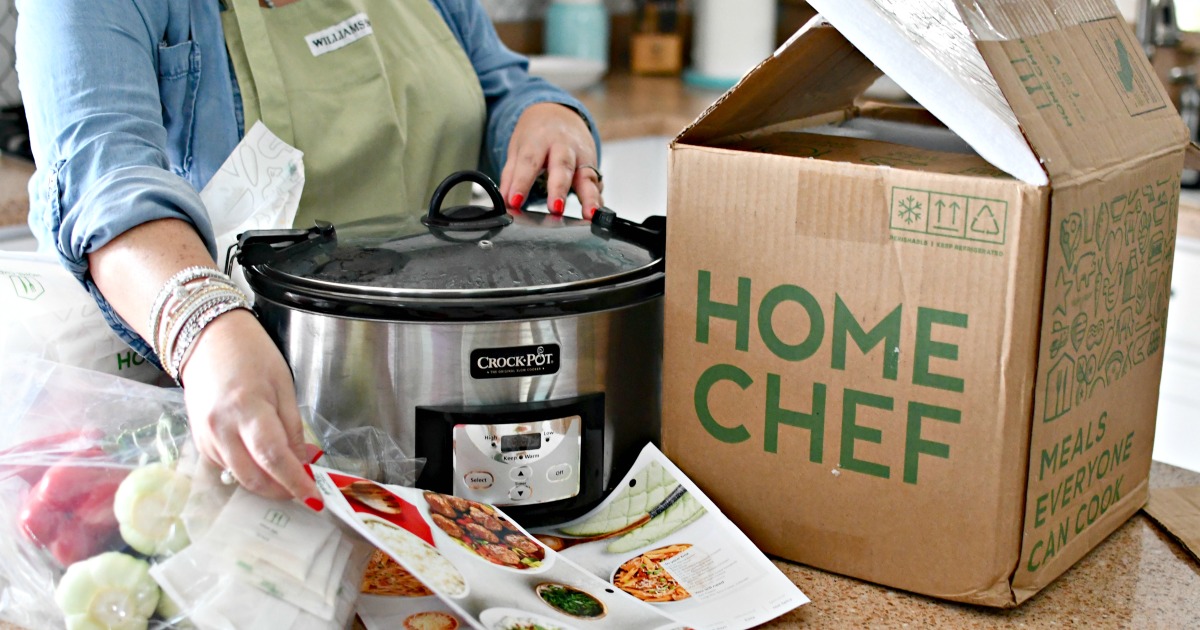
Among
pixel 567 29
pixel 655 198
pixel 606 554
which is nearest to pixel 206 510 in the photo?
pixel 606 554

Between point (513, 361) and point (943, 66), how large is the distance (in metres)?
0.34

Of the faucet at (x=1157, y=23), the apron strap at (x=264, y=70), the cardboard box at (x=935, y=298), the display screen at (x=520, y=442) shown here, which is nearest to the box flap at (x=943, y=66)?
the cardboard box at (x=935, y=298)

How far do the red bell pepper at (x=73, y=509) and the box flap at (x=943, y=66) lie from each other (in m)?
0.55

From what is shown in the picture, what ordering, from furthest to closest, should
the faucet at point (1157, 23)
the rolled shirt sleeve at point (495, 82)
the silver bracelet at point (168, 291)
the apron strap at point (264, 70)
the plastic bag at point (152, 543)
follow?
1. the faucet at point (1157, 23)
2. the rolled shirt sleeve at point (495, 82)
3. the apron strap at point (264, 70)
4. the silver bracelet at point (168, 291)
5. the plastic bag at point (152, 543)

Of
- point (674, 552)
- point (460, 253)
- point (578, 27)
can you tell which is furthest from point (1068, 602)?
point (578, 27)

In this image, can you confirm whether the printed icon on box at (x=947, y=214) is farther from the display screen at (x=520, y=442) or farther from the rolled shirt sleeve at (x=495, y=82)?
the rolled shirt sleeve at (x=495, y=82)

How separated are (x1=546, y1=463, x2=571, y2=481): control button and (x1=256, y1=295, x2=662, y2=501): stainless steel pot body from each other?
0.04 meters

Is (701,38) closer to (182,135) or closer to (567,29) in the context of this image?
(567,29)

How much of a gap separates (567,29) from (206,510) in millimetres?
2548

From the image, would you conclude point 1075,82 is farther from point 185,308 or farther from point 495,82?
point 495,82

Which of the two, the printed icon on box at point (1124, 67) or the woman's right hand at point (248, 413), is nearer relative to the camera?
the woman's right hand at point (248, 413)

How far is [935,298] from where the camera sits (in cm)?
77

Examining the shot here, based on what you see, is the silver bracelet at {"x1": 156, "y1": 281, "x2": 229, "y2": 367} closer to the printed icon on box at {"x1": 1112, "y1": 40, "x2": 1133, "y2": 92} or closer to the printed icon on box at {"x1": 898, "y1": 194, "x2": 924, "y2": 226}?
the printed icon on box at {"x1": 898, "y1": 194, "x2": 924, "y2": 226}

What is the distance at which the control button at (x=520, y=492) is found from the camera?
86cm
